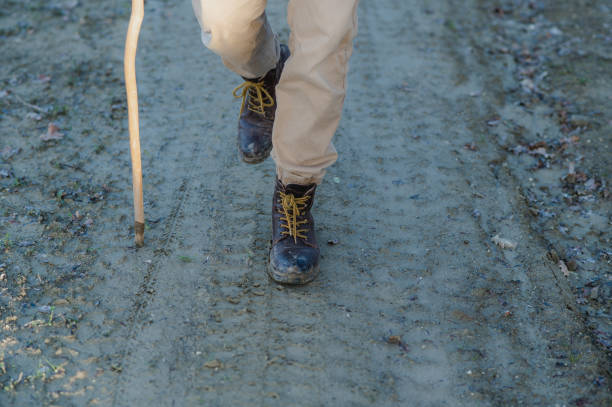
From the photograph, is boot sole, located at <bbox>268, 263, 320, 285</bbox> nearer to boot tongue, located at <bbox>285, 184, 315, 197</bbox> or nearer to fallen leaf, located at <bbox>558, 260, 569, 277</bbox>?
boot tongue, located at <bbox>285, 184, 315, 197</bbox>

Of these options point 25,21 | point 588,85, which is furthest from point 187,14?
point 588,85

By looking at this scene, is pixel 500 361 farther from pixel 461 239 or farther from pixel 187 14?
pixel 187 14

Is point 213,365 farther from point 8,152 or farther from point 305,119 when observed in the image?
point 8,152

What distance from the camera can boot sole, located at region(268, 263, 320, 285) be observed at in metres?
2.58

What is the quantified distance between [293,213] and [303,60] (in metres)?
0.75

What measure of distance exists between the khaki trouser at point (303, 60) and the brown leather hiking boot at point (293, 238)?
10cm

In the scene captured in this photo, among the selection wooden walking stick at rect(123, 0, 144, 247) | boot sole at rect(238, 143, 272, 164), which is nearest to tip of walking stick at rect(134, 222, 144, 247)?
wooden walking stick at rect(123, 0, 144, 247)

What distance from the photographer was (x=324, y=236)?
297cm

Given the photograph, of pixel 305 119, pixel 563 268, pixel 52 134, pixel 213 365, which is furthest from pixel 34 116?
pixel 563 268

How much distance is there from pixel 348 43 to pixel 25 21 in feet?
12.4

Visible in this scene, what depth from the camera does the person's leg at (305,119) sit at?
225 cm

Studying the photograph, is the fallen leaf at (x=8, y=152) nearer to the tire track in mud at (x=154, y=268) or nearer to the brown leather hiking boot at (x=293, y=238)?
the tire track in mud at (x=154, y=268)

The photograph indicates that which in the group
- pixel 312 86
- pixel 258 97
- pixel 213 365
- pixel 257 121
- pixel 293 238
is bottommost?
pixel 213 365

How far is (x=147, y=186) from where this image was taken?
127 inches
